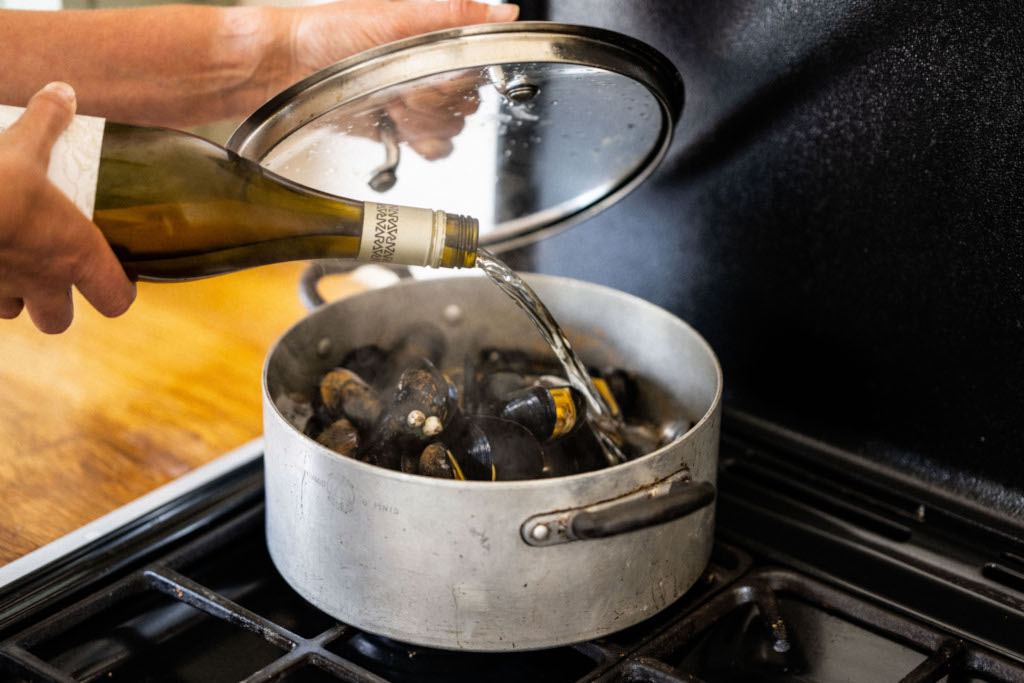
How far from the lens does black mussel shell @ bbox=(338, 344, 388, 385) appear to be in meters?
0.90

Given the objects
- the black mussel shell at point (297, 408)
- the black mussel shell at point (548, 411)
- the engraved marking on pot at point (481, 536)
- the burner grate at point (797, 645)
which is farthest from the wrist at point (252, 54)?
the burner grate at point (797, 645)

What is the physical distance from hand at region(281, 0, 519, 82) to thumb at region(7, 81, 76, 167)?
278 millimetres

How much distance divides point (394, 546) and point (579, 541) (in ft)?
0.40

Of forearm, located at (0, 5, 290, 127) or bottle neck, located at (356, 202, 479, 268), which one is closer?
bottle neck, located at (356, 202, 479, 268)

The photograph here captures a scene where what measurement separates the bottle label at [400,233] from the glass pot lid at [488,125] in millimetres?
79

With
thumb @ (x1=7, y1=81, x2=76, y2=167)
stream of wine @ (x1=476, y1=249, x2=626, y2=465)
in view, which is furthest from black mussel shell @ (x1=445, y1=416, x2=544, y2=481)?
thumb @ (x1=7, y1=81, x2=76, y2=167)

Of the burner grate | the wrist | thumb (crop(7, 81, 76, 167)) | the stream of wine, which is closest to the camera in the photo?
thumb (crop(7, 81, 76, 167))

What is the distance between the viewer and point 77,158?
2.03 ft

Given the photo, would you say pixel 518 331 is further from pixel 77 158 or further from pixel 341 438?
pixel 77 158

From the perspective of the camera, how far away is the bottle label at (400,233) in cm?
66

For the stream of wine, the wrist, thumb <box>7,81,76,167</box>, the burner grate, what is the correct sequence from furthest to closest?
the wrist
the stream of wine
the burner grate
thumb <box>7,81,76,167</box>

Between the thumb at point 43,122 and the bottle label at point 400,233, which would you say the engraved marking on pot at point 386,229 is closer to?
the bottle label at point 400,233

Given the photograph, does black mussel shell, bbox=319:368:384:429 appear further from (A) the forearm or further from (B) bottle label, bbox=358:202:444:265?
(A) the forearm

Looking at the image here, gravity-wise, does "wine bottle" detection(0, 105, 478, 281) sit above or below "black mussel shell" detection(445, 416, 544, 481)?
above
